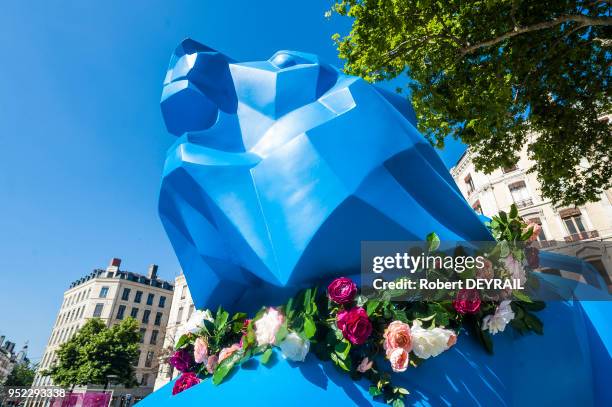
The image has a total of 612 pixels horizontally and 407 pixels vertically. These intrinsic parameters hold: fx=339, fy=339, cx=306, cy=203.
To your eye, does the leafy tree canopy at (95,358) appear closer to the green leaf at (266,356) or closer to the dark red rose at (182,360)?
the dark red rose at (182,360)

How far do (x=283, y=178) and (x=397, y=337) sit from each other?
1.01 m

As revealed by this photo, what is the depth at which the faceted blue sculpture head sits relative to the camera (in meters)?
1.86

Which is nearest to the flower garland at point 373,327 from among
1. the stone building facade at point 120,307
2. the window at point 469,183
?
the window at point 469,183

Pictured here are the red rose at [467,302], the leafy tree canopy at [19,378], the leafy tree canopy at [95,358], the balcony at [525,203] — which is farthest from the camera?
the leafy tree canopy at [19,378]

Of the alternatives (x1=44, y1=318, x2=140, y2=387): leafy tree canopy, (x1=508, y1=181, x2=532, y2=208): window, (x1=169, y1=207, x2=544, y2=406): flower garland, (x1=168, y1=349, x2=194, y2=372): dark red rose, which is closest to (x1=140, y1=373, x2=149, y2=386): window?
(x1=44, y1=318, x2=140, y2=387): leafy tree canopy

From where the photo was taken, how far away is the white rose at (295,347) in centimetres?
163

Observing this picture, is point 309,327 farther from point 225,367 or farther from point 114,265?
point 114,265

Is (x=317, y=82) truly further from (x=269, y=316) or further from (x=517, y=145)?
(x=517, y=145)

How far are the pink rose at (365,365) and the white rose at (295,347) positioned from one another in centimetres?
27

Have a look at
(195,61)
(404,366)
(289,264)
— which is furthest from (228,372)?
(195,61)

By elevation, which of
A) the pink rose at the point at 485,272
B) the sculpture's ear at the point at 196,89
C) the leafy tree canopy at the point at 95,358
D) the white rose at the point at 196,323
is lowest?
the white rose at the point at 196,323

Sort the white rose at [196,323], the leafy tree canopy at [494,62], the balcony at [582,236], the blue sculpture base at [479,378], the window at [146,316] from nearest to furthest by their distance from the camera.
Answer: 1. the blue sculpture base at [479,378]
2. the white rose at [196,323]
3. the leafy tree canopy at [494,62]
4. the balcony at [582,236]
5. the window at [146,316]

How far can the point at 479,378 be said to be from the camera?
5.86 ft

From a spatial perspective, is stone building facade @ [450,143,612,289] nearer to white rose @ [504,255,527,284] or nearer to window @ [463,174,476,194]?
window @ [463,174,476,194]
